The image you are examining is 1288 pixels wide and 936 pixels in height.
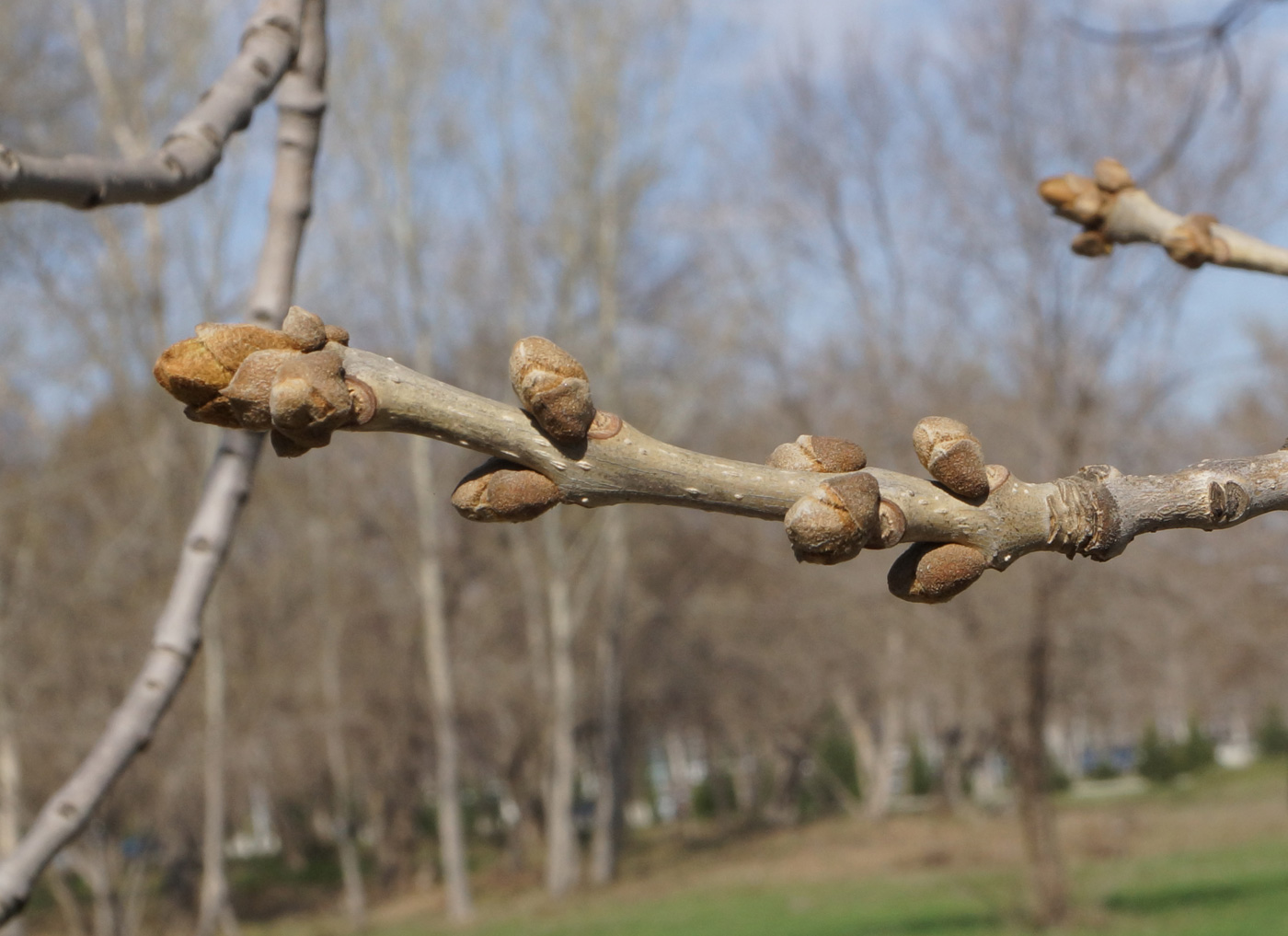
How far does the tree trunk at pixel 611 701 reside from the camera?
25.1m

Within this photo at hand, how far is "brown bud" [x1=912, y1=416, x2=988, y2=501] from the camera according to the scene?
0.93m

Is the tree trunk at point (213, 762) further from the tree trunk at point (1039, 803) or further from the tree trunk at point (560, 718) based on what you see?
the tree trunk at point (1039, 803)

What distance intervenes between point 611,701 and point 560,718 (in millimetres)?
1384

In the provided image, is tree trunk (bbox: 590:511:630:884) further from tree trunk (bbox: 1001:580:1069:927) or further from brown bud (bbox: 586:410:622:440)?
brown bud (bbox: 586:410:622:440)

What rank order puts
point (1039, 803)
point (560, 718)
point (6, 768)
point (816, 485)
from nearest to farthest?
point (816, 485)
point (1039, 803)
point (6, 768)
point (560, 718)

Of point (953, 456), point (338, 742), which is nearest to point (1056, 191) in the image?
point (953, 456)

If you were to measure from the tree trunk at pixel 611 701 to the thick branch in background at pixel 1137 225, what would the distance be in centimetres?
2222

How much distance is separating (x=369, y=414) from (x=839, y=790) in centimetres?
3612

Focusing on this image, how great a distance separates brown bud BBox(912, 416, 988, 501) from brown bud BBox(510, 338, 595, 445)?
0.83ft

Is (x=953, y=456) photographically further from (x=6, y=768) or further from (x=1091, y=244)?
(x=6, y=768)

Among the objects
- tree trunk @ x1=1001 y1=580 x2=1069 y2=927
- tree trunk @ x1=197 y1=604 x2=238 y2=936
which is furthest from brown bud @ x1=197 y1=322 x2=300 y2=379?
tree trunk @ x1=197 y1=604 x2=238 y2=936

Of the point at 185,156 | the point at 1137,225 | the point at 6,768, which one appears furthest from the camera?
the point at 6,768

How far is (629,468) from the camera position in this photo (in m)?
0.86

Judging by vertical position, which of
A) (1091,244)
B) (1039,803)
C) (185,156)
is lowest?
(1039,803)
